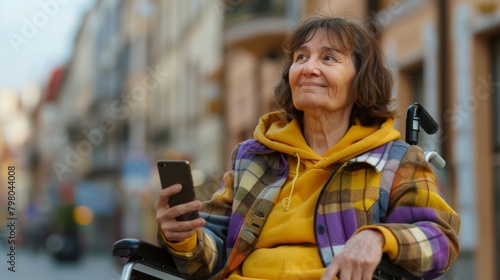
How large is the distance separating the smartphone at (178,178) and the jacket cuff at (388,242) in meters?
0.45

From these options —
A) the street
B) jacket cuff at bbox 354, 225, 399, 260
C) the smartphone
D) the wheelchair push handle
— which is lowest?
the street

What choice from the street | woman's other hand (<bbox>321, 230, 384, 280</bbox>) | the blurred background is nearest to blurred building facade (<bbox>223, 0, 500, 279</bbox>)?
the blurred background

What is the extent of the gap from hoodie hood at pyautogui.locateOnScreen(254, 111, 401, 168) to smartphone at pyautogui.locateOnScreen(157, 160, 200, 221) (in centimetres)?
43

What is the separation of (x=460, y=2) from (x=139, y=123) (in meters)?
21.9

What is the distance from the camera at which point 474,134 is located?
36.0 ft

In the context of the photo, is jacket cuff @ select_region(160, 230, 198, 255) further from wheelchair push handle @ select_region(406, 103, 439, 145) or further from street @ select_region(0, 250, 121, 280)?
street @ select_region(0, 250, 121, 280)

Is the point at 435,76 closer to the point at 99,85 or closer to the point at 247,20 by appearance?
the point at 247,20

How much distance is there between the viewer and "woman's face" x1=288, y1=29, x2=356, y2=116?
3062 millimetres

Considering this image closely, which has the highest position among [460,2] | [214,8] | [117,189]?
[214,8]

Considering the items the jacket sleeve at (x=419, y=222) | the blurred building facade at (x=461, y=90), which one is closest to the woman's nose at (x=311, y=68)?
the jacket sleeve at (x=419, y=222)

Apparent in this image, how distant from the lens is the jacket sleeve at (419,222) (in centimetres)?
276

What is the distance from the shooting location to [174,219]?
2.87 metres

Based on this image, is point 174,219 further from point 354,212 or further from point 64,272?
point 64,272

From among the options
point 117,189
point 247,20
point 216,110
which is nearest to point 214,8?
point 216,110
